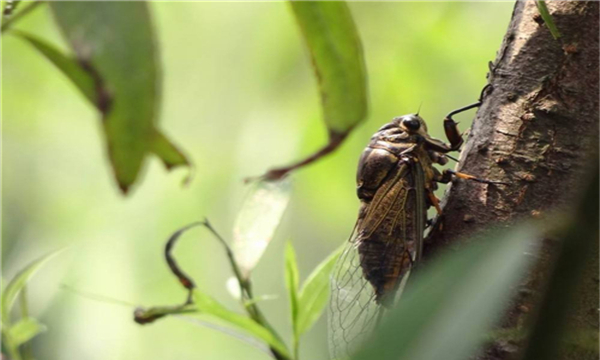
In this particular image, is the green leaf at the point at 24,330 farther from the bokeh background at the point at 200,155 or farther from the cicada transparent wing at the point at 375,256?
the bokeh background at the point at 200,155

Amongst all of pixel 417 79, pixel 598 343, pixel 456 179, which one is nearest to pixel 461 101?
pixel 417 79

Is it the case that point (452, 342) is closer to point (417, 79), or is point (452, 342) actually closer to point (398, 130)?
point (398, 130)

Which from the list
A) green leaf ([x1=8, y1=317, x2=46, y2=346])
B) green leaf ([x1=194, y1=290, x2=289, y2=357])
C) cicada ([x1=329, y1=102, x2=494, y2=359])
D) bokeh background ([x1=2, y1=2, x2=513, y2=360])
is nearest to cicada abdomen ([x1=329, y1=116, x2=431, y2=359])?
cicada ([x1=329, y1=102, x2=494, y2=359])

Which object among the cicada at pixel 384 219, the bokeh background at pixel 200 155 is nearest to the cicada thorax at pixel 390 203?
the cicada at pixel 384 219

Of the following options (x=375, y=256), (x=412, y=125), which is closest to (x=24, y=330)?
(x=375, y=256)

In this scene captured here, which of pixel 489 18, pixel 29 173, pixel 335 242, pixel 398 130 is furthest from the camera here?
pixel 29 173

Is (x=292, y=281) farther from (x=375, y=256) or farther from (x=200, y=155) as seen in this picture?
(x=200, y=155)
